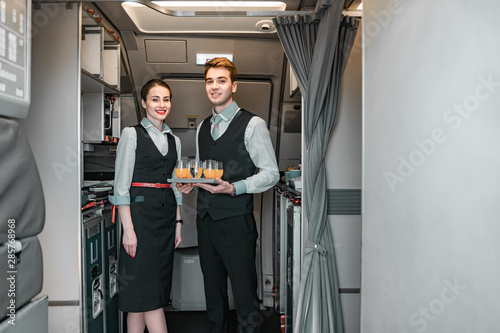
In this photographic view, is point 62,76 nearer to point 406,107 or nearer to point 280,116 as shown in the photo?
point 406,107

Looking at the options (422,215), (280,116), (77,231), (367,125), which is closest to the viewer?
(422,215)

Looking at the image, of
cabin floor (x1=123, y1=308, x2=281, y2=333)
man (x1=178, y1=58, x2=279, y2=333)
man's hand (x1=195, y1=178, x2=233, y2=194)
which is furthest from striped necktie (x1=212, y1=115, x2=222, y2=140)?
cabin floor (x1=123, y1=308, x2=281, y2=333)

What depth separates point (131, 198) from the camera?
7.74 ft

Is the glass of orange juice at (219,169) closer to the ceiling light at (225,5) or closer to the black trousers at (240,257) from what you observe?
the black trousers at (240,257)

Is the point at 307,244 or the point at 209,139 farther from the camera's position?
the point at 209,139

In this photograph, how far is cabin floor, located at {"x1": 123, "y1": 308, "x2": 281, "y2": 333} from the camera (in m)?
3.19

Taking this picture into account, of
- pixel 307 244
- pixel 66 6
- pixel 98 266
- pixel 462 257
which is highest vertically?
pixel 66 6

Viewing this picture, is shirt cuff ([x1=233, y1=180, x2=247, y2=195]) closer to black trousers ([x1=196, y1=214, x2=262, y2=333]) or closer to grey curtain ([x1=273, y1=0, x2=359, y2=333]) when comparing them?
black trousers ([x1=196, y1=214, x2=262, y2=333])

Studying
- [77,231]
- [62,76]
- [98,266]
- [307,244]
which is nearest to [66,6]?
[62,76]

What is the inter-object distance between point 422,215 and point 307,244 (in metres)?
1.22

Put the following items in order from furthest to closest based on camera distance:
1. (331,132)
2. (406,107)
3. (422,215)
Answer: (331,132) → (406,107) → (422,215)

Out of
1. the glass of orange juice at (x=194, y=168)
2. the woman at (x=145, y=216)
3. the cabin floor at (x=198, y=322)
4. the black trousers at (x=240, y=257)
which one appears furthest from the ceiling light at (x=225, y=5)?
the cabin floor at (x=198, y=322)

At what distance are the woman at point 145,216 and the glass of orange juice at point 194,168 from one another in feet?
0.76

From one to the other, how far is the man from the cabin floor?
0.82m
